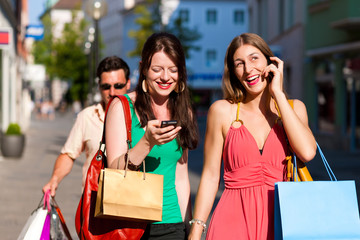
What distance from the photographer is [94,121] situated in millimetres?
5082

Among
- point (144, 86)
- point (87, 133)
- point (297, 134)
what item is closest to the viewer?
point (297, 134)

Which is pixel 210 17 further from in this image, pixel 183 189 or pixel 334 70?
pixel 183 189

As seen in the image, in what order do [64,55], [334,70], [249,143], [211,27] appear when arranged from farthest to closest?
1. [211,27]
2. [64,55]
3. [334,70]
4. [249,143]

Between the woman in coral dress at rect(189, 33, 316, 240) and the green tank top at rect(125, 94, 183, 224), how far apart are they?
0.39ft

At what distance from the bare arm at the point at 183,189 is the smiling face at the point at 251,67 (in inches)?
19.8

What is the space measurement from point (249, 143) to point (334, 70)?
20.7m

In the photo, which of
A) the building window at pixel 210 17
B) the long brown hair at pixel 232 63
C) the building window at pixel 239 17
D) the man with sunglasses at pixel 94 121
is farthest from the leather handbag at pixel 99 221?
the building window at pixel 239 17

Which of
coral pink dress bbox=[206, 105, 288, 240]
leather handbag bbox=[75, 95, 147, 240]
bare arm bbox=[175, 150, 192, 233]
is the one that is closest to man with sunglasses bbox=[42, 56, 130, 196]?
bare arm bbox=[175, 150, 192, 233]

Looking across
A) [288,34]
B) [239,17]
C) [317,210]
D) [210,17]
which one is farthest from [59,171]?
[239,17]

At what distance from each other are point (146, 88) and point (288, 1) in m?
25.8

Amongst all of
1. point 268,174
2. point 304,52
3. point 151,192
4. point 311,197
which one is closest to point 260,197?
point 268,174

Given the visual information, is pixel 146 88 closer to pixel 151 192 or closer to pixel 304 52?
pixel 151 192

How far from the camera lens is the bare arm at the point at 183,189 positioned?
371cm

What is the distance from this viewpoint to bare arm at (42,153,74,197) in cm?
461
